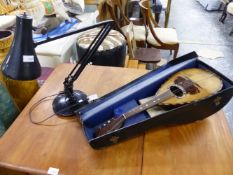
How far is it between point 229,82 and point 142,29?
1741mm

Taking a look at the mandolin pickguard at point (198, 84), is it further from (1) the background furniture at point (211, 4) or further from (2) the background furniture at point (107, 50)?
(1) the background furniture at point (211, 4)

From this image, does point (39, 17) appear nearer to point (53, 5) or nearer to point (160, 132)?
point (53, 5)

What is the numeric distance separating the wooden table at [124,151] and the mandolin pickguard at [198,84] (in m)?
0.11

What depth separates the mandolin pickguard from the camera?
637mm

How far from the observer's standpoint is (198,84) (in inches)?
26.5

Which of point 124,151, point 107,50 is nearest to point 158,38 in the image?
point 107,50

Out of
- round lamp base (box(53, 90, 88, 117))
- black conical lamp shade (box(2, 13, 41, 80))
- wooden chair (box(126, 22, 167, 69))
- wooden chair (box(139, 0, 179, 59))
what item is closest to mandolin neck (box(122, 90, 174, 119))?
round lamp base (box(53, 90, 88, 117))

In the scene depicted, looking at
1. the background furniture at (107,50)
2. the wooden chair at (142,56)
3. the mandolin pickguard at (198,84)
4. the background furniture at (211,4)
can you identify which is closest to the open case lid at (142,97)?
the mandolin pickguard at (198,84)

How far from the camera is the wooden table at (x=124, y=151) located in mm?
580

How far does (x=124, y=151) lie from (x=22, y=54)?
38cm

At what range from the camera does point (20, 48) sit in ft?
1.80

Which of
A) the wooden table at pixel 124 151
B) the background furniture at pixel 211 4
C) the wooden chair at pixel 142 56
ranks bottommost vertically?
the background furniture at pixel 211 4

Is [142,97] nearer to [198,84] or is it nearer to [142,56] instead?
[198,84]

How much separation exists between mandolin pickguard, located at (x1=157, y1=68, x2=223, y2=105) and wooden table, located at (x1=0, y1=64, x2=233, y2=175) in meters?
0.11
